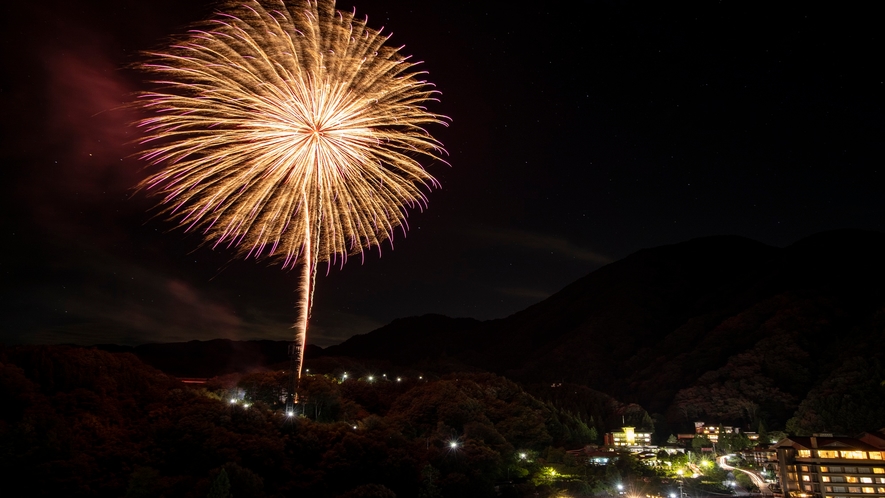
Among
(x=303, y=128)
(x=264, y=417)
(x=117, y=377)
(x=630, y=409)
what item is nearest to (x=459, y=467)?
(x=264, y=417)

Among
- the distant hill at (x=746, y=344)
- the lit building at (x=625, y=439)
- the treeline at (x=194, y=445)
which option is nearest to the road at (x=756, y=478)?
the treeline at (x=194, y=445)

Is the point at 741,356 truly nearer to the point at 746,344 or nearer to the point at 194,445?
the point at 746,344

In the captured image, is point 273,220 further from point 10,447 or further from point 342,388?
point 342,388

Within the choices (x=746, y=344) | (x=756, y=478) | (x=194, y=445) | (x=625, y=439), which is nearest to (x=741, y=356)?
(x=746, y=344)

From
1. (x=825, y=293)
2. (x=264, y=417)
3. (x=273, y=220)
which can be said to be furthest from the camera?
(x=825, y=293)

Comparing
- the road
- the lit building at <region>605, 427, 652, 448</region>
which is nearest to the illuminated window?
the road

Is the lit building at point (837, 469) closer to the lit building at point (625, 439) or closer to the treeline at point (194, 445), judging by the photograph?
the treeline at point (194, 445)
